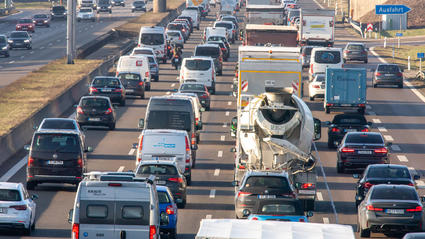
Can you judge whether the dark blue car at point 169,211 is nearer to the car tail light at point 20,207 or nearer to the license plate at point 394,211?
the car tail light at point 20,207

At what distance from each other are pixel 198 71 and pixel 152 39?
16.4 meters

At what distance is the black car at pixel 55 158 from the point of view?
1265 inches

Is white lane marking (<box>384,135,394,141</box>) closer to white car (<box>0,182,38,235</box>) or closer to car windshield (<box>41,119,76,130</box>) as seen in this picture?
car windshield (<box>41,119,76,130</box>)

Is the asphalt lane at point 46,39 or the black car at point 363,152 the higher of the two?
the asphalt lane at point 46,39

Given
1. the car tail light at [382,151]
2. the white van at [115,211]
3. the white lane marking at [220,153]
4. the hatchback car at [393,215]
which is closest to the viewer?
the white van at [115,211]

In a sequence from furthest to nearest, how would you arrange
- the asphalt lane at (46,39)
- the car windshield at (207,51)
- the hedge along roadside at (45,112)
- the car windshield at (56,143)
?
the asphalt lane at (46,39) → the car windshield at (207,51) → the hedge along roadside at (45,112) → the car windshield at (56,143)

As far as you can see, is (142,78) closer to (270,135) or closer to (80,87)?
(80,87)

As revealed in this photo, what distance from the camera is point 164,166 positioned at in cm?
3008

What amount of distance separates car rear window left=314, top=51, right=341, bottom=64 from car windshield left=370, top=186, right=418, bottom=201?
33.6 m

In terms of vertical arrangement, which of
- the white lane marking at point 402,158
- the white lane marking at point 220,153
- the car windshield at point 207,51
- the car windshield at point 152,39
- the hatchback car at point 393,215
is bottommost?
the white lane marking at point 402,158

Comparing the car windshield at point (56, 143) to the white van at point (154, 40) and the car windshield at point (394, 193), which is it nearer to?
the car windshield at point (394, 193)

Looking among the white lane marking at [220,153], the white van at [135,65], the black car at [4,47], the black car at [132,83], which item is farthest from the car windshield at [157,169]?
the black car at [4,47]

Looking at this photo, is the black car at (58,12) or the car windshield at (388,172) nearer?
the car windshield at (388,172)

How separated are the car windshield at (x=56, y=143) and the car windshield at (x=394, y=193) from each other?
9690mm
